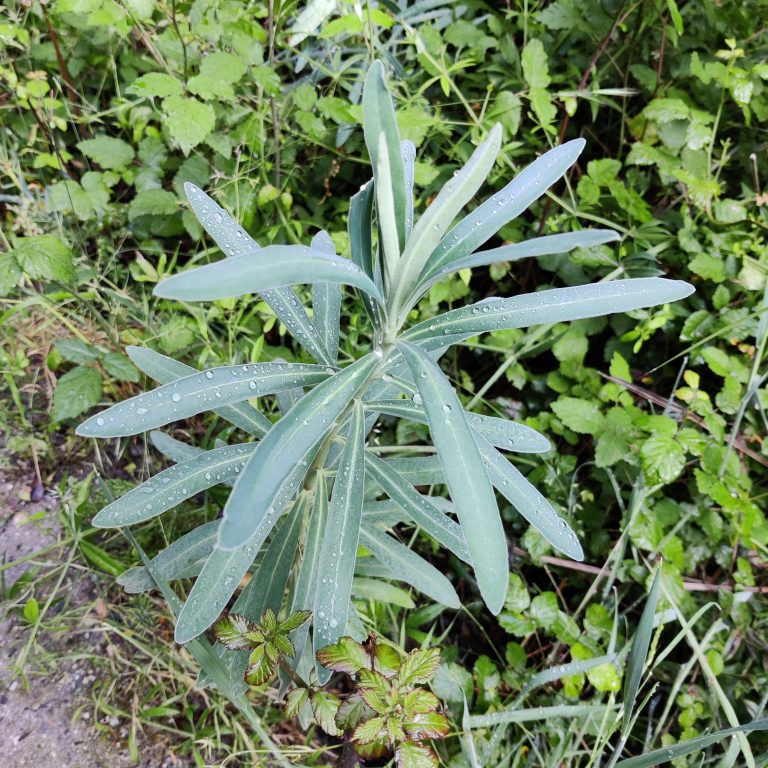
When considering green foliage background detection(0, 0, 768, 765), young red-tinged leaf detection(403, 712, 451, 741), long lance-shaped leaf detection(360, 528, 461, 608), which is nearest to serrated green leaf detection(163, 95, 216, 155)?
green foliage background detection(0, 0, 768, 765)

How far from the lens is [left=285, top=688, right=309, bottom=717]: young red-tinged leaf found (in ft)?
3.64

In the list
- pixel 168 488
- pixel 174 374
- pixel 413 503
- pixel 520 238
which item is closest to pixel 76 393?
pixel 174 374

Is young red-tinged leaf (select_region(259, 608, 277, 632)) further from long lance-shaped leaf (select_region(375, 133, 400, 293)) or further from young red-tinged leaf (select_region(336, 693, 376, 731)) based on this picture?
long lance-shaped leaf (select_region(375, 133, 400, 293))

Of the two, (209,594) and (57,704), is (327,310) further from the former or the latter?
(57,704)

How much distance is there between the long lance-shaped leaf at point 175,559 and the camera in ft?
4.03

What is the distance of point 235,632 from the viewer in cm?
108

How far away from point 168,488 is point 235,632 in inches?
12.1

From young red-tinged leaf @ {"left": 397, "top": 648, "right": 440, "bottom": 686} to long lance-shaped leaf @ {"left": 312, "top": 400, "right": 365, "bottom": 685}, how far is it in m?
0.16

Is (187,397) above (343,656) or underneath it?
above

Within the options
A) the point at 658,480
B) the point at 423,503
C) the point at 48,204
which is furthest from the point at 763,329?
the point at 48,204

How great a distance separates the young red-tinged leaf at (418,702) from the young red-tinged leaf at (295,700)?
223mm

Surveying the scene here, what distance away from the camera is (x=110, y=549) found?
1.64m

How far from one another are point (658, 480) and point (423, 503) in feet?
2.50

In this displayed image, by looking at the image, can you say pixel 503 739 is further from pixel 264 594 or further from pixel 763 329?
pixel 763 329
